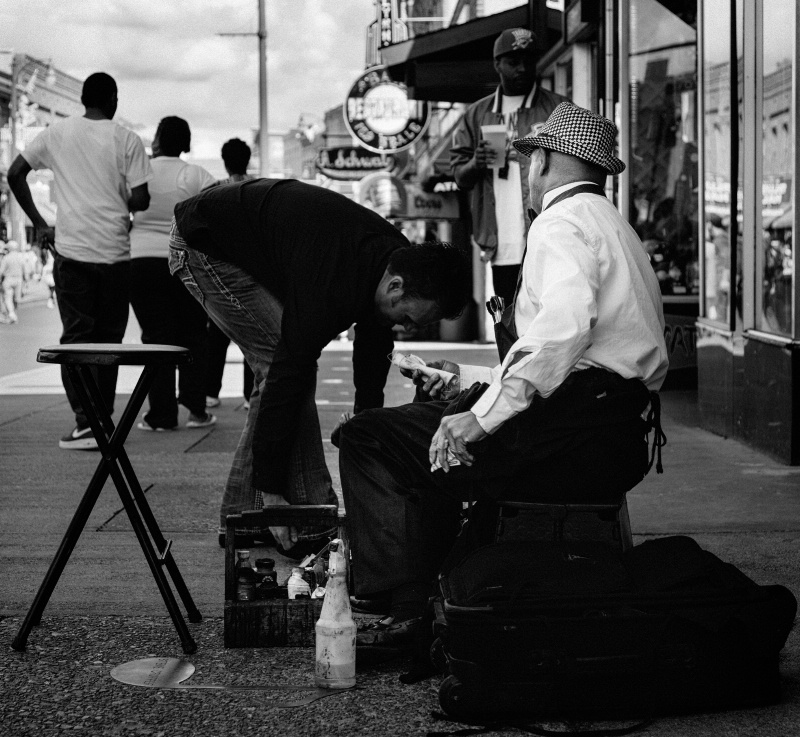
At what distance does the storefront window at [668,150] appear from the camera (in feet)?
32.7

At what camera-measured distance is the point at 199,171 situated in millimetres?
7867

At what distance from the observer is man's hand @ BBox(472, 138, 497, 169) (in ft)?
21.3

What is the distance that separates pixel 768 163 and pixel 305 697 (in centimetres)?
459

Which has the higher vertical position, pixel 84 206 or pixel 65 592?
pixel 84 206

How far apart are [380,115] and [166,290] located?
42.4 feet

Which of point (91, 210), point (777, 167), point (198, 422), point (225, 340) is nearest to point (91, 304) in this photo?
point (91, 210)

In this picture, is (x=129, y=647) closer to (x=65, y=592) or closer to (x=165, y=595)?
(x=165, y=595)

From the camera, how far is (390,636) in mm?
3258

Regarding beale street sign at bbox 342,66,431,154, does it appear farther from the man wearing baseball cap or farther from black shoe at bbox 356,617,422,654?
black shoe at bbox 356,617,422,654

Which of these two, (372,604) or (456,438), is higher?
(456,438)

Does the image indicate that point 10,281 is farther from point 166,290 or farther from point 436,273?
point 436,273

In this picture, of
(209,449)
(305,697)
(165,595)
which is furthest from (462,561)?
(209,449)

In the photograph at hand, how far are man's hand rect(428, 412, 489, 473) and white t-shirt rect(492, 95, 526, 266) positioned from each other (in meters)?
3.59

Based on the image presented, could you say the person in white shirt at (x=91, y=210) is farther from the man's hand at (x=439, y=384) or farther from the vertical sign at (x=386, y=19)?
the vertical sign at (x=386, y=19)
